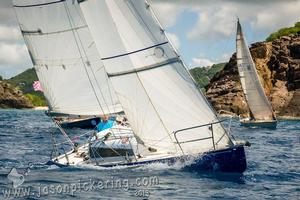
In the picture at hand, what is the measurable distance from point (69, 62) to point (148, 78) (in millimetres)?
12215

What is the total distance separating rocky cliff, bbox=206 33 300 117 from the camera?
362 ft

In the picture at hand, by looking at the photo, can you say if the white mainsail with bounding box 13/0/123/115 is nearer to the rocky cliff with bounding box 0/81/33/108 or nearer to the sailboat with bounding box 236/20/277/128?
the sailboat with bounding box 236/20/277/128

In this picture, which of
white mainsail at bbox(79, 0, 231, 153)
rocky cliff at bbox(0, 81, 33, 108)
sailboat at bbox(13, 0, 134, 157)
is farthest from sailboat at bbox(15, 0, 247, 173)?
rocky cliff at bbox(0, 81, 33, 108)

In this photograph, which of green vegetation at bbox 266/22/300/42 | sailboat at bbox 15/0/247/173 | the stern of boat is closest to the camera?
the stern of boat

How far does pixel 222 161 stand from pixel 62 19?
53.5 feet

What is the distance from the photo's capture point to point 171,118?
25453mm

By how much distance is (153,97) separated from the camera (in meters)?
25.8

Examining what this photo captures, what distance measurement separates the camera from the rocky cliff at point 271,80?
110 m

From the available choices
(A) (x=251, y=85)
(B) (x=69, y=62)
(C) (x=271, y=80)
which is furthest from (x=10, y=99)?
(B) (x=69, y=62)

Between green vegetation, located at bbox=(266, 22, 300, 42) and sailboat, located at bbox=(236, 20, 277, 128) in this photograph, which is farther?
green vegetation, located at bbox=(266, 22, 300, 42)

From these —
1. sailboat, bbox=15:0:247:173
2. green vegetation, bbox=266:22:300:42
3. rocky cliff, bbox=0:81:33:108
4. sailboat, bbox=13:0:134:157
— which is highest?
rocky cliff, bbox=0:81:33:108

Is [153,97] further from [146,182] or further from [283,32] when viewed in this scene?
[283,32]

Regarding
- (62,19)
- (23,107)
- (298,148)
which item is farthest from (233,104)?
(23,107)

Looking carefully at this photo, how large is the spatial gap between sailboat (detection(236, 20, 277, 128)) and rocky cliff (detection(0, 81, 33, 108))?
132678 mm
